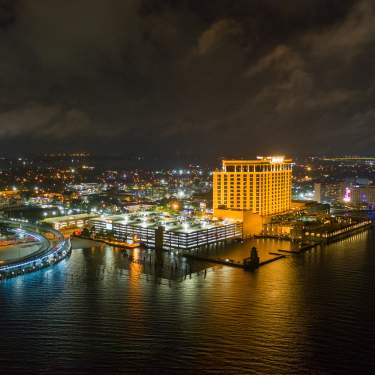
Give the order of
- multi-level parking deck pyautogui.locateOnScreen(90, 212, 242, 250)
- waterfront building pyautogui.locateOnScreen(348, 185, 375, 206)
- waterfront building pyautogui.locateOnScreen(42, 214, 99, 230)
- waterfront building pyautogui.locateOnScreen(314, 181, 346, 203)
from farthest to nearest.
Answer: waterfront building pyautogui.locateOnScreen(314, 181, 346, 203)
waterfront building pyautogui.locateOnScreen(348, 185, 375, 206)
waterfront building pyautogui.locateOnScreen(42, 214, 99, 230)
multi-level parking deck pyautogui.locateOnScreen(90, 212, 242, 250)

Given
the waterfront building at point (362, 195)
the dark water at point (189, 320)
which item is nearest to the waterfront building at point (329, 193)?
the waterfront building at point (362, 195)

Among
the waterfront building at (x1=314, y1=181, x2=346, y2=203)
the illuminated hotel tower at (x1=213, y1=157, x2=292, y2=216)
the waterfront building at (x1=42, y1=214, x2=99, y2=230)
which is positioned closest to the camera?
the waterfront building at (x1=42, y1=214, x2=99, y2=230)

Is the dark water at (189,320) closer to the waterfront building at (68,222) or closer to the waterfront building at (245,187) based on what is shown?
the waterfront building at (68,222)

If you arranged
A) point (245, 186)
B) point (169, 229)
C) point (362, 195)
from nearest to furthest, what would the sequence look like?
point (169, 229)
point (245, 186)
point (362, 195)

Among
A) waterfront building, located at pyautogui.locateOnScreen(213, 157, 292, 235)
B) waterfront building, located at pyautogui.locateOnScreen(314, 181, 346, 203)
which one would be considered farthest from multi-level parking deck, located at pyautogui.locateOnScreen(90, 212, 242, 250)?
waterfront building, located at pyautogui.locateOnScreen(314, 181, 346, 203)

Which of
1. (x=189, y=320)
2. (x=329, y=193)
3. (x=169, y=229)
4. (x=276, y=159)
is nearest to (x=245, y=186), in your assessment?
(x=276, y=159)

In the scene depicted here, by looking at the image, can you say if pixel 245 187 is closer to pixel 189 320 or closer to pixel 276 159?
pixel 276 159

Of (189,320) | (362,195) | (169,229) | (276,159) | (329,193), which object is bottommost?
(189,320)

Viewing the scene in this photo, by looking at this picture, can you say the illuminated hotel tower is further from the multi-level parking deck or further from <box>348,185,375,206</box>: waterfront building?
<box>348,185,375,206</box>: waterfront building

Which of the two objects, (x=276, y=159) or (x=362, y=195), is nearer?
(x=276, y=159)
